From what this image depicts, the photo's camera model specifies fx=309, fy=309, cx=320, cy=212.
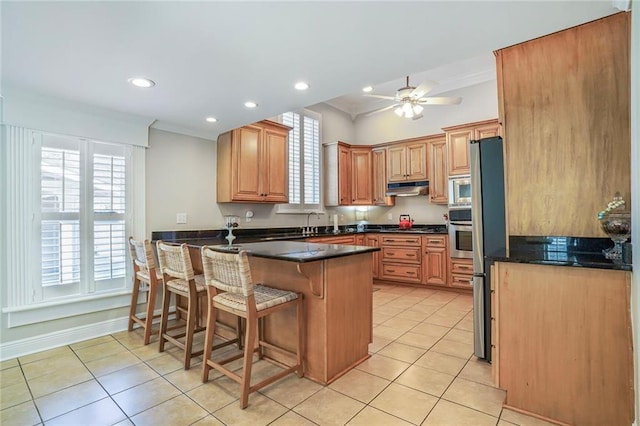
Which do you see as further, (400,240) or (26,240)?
(400,240)

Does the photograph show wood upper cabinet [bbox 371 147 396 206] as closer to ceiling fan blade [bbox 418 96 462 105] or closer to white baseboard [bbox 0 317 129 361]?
ceiling fan blade [bbox 418 96 462 105]

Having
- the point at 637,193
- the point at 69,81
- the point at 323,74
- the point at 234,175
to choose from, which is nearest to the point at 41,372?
the point at 69,81

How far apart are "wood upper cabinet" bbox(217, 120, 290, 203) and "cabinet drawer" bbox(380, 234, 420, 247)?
195 centimetres

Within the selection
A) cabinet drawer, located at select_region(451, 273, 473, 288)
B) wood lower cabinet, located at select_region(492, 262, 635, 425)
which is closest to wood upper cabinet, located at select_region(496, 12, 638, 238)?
wood lower cabinet, located at select_region(492, 262, 635, 425)

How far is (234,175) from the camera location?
404 centimetres

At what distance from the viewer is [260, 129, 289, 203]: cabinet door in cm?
439

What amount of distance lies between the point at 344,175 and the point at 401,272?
2.08m

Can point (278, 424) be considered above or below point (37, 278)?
below

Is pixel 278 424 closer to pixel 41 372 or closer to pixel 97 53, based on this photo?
pixel 41 372

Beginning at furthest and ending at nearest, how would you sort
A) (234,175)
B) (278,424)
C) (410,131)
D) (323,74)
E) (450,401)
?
(410,131) < (234,175) < (323,74) < (450,401) < (278,424)

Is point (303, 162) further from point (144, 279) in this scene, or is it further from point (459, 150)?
point (144, 279)

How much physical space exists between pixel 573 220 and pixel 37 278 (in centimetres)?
437

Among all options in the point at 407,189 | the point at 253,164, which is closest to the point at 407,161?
the point at 407,189

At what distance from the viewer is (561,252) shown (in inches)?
80.7
